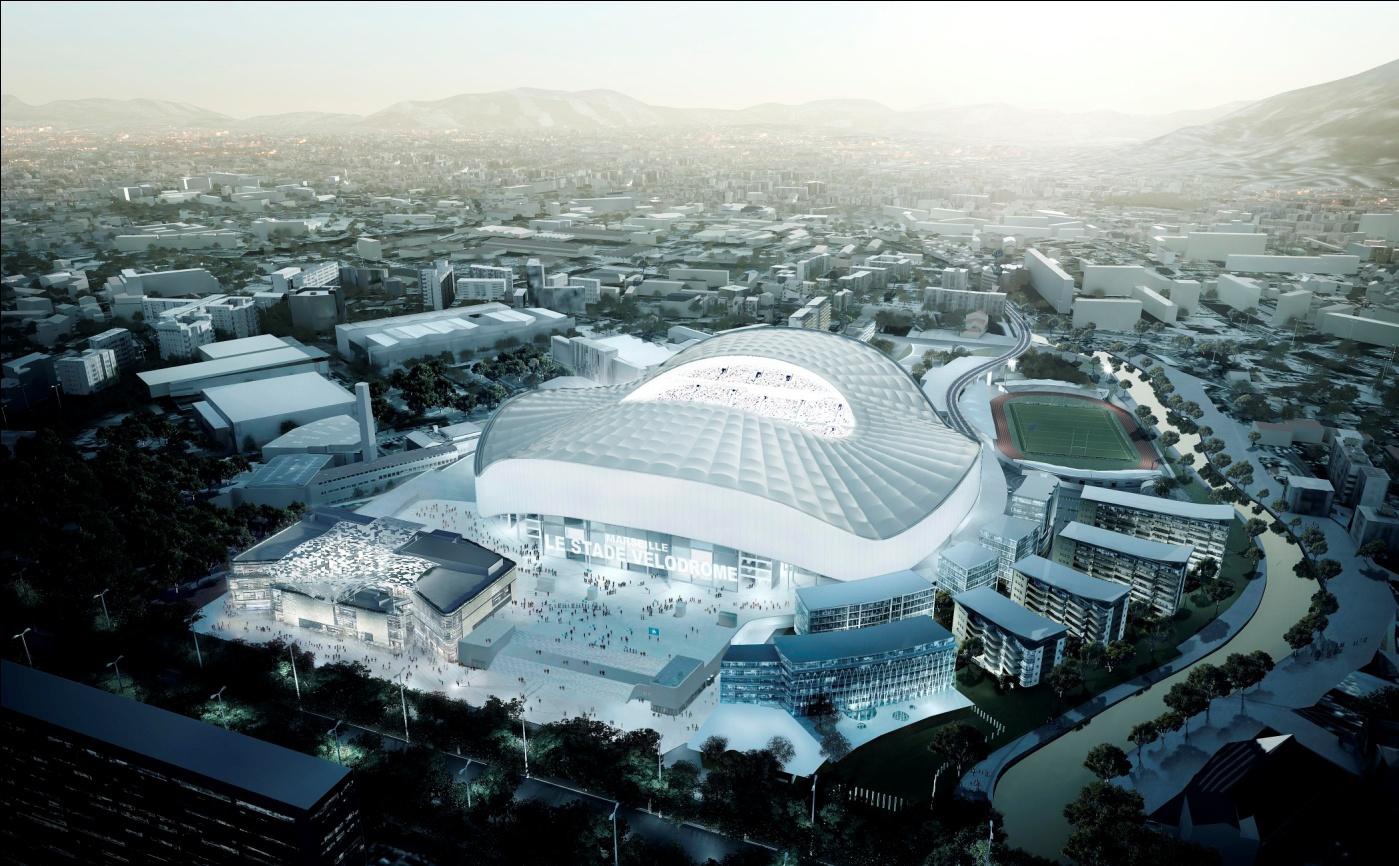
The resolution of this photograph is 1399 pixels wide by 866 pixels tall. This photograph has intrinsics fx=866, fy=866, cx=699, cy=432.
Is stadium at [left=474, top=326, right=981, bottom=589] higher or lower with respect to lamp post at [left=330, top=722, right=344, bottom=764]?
higher

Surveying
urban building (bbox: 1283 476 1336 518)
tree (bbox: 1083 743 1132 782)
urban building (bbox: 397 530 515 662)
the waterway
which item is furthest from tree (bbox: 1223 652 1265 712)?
urban building (bbox: 397 530 515 662)

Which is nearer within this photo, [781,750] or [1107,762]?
[1107,762]

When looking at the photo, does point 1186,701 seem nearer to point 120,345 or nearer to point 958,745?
point 958,745

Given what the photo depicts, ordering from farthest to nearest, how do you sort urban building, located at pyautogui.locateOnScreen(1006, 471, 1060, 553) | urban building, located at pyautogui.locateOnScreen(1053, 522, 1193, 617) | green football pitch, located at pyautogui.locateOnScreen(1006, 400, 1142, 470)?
1. green football pitch, located at pyautogui.locateOnScreen(1006, 400, 1142, 470)
2. urban building, located at pyautogui.locateOnScreen(1006, 471, 1060, 553)
3. urban building, located at pyautogui.locateOnScreen(1053, 522, 1193, 617)

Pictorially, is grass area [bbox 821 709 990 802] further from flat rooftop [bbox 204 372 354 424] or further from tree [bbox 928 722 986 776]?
flat rooftop [bbox 204 372 354 424]

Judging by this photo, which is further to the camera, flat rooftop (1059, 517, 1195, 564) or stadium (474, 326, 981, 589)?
flat rooftop (1059, 517, 1195, 564)

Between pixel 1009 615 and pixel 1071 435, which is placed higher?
pixel 1009 615

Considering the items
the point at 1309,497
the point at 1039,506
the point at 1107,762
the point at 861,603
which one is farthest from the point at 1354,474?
the point at 861,603
